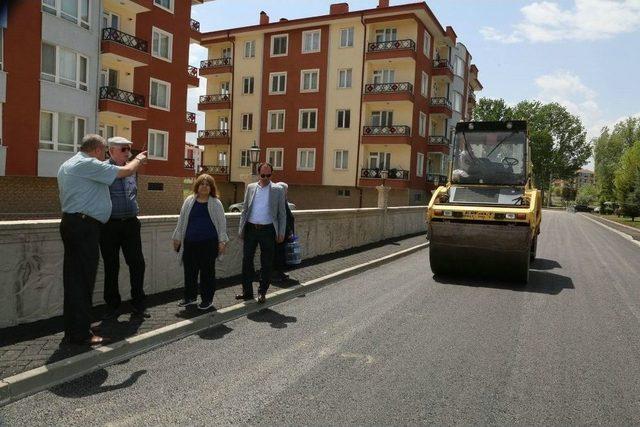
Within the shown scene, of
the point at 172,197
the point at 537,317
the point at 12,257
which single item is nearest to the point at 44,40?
the point at 172,197

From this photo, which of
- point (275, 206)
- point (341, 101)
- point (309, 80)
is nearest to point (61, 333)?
point (275, 206)

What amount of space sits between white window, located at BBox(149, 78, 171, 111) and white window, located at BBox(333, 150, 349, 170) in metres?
13.2

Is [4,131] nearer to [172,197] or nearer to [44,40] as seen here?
[44,40]

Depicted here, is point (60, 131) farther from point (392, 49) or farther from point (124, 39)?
point (392, 49)

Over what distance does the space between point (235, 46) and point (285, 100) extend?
689 centimetres

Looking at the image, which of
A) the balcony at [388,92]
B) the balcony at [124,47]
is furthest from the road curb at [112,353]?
the balcony at [388,92]

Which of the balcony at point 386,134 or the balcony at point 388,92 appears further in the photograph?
the balcony at point 386,134

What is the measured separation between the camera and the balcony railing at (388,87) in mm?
33156

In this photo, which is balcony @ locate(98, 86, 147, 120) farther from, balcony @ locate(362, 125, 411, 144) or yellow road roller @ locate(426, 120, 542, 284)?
yellow road roller @ locate(426, 120, 542, 284)

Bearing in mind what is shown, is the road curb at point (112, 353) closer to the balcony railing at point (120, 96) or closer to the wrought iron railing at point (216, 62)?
the balcony railing at point (120, 96)

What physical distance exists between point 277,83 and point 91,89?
1787 cm

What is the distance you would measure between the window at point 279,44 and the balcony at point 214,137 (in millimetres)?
7708

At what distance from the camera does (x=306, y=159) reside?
3666 cm

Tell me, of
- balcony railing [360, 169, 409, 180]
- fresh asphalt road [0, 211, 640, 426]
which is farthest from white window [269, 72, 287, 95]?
fresh asphalt road [0, 211, 640, 426]
